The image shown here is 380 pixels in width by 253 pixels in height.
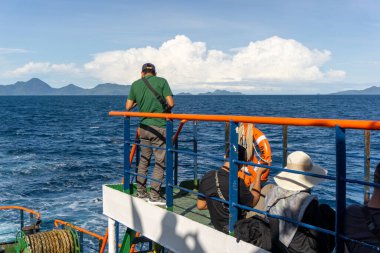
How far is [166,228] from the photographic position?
613cm

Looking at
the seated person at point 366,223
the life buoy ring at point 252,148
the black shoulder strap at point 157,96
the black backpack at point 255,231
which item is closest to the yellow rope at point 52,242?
the black shoulder strap at point 157,96

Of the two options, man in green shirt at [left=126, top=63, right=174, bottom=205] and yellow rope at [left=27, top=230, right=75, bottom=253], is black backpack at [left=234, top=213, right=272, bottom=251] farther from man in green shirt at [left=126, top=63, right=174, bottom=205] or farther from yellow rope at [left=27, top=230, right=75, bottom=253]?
yellow rope at [left=27, top=230, right=75, bottom=253]

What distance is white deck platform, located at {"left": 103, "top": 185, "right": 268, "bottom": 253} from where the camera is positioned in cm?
507

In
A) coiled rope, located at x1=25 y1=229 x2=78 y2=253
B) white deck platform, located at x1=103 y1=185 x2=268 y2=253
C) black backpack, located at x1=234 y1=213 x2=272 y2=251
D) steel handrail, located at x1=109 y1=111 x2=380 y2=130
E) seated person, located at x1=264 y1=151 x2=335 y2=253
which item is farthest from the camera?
coiled rope, located at x1=25 y1=229 x2=78 y2=253

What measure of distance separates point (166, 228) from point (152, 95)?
2.06 m

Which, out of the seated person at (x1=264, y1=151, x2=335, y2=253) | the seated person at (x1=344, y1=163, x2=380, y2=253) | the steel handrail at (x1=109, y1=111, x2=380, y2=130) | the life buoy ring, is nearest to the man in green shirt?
the life buoy ring

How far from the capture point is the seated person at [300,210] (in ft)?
13.4

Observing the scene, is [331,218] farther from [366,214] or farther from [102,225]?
[102,225]

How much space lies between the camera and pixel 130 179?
776 centimetres

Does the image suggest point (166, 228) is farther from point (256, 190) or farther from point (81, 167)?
point (81, 167)

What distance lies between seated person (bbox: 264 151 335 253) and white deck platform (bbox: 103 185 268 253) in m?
0.36

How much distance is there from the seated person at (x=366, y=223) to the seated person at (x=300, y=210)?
0.47 m

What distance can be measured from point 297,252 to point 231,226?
35.3 inches

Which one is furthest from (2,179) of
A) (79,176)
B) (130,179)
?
(130,179)
